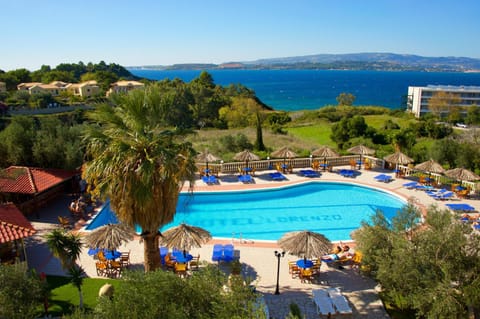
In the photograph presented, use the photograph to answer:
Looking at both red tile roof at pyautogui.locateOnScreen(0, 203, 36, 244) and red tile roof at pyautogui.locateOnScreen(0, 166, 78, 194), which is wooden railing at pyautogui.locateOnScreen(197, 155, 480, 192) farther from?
red tile roof at pyautogui.locateOnScreen(0, 203, 36, 244)

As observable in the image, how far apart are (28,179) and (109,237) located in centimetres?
871

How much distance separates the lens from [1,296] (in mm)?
7664

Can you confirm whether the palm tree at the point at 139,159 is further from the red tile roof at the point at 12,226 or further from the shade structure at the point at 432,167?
the shade structure at the point at 432,167

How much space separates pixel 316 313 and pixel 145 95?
8.36 meters

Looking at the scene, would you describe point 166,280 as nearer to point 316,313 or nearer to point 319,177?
point 316,313

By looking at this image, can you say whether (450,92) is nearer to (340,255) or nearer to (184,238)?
(340,255)

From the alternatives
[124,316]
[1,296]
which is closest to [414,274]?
[124,316]

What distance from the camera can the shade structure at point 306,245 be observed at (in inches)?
517

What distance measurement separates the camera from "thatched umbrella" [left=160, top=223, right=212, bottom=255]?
13125 millimetres

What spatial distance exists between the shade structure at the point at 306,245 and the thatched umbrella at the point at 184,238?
Result: 306 cm

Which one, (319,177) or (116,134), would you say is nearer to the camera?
(116,134)

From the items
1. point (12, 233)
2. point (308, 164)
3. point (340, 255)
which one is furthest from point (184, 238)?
point (308, 164)

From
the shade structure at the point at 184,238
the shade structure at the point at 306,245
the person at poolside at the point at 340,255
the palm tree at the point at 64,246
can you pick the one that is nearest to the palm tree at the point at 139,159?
the palm tree at the point at 64,246

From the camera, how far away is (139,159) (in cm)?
947
